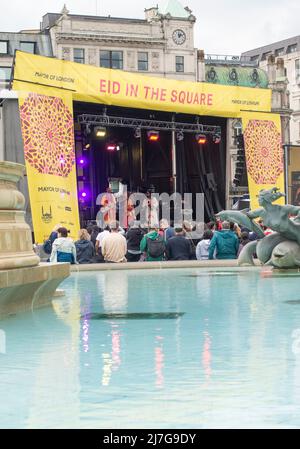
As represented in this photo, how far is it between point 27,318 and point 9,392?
358cm

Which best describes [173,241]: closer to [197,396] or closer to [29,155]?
[29,155]

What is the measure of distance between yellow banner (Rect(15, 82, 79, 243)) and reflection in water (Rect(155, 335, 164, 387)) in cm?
1841

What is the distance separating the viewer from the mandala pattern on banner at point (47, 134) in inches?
1023

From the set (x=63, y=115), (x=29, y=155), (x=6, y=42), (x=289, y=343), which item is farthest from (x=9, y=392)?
(x=6, y=42)

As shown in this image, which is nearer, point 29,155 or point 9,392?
point 9,392

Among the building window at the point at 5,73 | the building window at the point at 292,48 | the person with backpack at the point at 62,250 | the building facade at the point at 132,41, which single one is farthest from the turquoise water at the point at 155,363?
the building window at the point at 292,48

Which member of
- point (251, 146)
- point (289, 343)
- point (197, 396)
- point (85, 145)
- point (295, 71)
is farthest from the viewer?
point (295, 71)

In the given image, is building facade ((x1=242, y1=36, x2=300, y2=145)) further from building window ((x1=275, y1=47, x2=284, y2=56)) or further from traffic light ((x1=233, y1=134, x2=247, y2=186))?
traffic light ((x1=233, y1=134, x2=247, y2=186))

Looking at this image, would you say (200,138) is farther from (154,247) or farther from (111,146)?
(154,247)

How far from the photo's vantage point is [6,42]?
68688mm

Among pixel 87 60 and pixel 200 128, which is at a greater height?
pixel 87 60

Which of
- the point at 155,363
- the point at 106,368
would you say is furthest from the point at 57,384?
the point at 155,363

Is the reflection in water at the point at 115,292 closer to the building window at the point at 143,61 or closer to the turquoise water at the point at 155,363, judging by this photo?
the turquoise water at the point at 155,363

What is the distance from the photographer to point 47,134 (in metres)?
26.8
